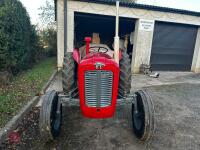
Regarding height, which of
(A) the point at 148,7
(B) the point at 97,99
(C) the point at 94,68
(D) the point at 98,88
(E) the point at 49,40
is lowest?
(B) the point at 97,99

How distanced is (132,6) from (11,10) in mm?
5623

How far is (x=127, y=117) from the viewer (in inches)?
173

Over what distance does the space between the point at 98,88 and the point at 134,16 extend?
301 inches

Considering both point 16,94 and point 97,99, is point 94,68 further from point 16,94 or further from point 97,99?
point 16,94

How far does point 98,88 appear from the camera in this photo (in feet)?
10.3

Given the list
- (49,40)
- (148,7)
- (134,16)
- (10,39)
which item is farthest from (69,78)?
(49,40)

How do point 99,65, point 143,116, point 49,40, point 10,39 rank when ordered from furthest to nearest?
point 49,40 → point 10,39 → point 143,116 → point 99,65

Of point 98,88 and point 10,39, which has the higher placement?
point 10,39

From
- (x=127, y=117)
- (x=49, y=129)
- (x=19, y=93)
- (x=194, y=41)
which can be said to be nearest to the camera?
(x=49, y=129)

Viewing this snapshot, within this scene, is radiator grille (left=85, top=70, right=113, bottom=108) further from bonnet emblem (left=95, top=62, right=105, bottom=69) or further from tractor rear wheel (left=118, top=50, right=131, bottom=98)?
tractor rear wheel (left=118, top=50, right=131, bottom=98)

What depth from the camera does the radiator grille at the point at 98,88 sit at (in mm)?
3094

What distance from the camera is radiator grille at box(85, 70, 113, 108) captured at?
309 centimetres

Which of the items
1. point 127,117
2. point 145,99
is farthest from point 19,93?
point 145,99

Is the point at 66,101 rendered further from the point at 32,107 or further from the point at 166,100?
the point at 166,100
